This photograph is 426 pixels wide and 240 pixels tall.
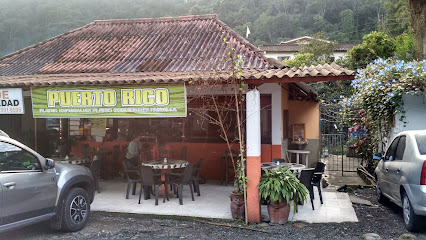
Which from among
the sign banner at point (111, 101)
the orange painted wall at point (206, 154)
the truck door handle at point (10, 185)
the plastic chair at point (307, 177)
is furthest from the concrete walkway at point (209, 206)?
the truck door handle at point (10, 185)

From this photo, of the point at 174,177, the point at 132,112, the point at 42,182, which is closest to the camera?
the point at 42,182

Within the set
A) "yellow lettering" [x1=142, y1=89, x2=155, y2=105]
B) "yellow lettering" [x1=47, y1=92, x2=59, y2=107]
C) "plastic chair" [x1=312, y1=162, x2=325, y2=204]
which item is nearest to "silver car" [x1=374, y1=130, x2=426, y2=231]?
"plastic chair" [x1=312, y1=162, x2=325, y2=204]

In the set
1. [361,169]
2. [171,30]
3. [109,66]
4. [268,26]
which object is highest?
[268,26]

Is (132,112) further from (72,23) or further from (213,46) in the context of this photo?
(72,23)

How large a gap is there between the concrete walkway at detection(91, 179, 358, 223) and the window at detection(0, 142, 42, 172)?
2.35 meters

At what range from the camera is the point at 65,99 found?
7551 mm

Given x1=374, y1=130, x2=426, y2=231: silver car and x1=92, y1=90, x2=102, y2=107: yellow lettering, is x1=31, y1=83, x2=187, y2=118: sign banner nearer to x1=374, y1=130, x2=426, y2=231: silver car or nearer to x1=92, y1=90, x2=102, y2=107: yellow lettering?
x1=92, y1=90, x2=102, y2=107: yellow lettering

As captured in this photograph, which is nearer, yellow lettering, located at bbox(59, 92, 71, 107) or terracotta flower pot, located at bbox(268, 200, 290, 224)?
terracotta flower pot, located at bbox(268, 200, 290, 224)

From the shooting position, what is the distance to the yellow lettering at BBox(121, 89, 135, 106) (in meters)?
7.22

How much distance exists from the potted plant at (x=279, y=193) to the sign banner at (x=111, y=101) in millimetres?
2119

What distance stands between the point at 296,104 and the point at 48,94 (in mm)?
8876

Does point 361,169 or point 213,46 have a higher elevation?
point 213,46

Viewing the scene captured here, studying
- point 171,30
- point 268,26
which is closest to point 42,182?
point 171,30

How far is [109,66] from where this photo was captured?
10.3m
